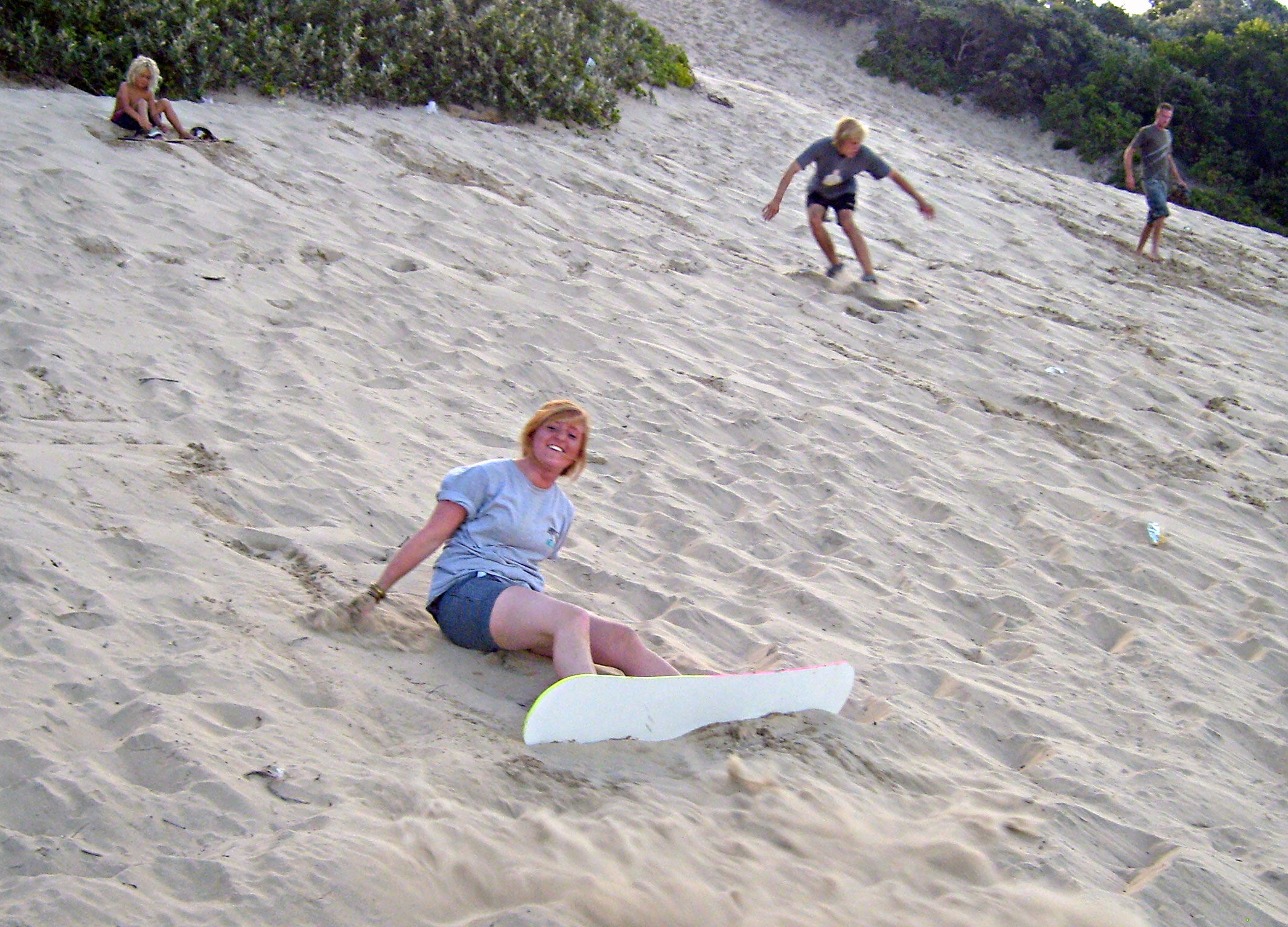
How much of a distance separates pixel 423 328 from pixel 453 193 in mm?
2235

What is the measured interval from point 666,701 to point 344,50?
24.6 feet

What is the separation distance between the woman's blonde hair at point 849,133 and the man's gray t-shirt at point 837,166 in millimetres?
75

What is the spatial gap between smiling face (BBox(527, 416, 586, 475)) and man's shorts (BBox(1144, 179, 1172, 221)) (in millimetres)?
9193

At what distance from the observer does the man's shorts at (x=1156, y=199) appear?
1075cm

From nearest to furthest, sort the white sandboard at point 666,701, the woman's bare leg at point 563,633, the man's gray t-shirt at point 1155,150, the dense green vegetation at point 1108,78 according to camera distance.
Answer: the white sandboard at point 666,701 → the woman's bare leg at point 563,633 → the man's gray t-shirt at point 1155,150 → the dense green vegetation at point 1108,78

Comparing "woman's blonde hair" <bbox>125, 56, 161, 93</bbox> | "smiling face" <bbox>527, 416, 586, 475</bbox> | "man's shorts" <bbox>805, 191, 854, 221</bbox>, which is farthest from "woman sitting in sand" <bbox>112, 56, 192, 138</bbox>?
"smiling face" <bbox>527, 416, 586, 475</bbox>

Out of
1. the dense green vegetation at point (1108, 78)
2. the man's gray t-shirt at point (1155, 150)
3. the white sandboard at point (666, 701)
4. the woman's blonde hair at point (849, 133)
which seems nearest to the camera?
the white sandboard at point (666, 701)

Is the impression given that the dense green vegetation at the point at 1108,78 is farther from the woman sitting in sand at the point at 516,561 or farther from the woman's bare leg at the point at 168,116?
the woman sitting in sand at the point at 516,561

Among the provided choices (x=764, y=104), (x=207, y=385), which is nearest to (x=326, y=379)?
(x=207, y=385)

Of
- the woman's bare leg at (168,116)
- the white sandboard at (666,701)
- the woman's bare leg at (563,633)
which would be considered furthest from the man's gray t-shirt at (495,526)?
the woman's bare leg at (168,116)

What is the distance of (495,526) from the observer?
352cm

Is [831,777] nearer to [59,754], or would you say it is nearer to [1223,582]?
[59,754]

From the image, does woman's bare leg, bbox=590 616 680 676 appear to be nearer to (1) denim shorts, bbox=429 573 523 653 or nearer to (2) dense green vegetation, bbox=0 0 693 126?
(1) denim shorts, bbox=429 573 523 653

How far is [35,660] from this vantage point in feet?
8.95
